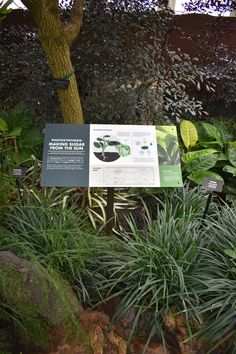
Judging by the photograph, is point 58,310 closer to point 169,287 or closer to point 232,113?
point 169,287

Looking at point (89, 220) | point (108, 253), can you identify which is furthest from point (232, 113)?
point (108, 253)

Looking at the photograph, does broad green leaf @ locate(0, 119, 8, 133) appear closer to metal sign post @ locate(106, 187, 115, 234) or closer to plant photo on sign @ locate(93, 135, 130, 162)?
plant photo on sign @ locate(93, 135, 130, 162)

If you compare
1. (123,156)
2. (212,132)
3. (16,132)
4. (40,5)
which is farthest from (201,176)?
(40,5)

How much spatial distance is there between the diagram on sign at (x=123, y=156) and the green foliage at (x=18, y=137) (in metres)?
0.90

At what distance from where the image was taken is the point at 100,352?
216 cm

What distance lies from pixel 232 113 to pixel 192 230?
399 centimetres

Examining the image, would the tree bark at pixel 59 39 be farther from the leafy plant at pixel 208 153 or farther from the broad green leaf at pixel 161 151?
the leafy plant at pixel 208 153

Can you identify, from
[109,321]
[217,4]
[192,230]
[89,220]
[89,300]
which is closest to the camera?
[109,321]

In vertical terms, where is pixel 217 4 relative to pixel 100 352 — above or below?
above

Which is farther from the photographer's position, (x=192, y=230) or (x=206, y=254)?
(x=192, y=230)

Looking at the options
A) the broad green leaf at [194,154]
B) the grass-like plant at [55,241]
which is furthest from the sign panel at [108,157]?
the broad green leaf at [194,154]

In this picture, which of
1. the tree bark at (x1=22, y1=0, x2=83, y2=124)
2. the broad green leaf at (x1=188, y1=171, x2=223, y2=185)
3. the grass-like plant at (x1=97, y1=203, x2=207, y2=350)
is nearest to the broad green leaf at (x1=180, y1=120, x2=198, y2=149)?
the broad green leaf at (x1=188, y1=171, x2=223, y2=185)

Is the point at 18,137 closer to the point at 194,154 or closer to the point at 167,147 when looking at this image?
the point at 167,147

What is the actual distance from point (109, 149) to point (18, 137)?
1.58 m
